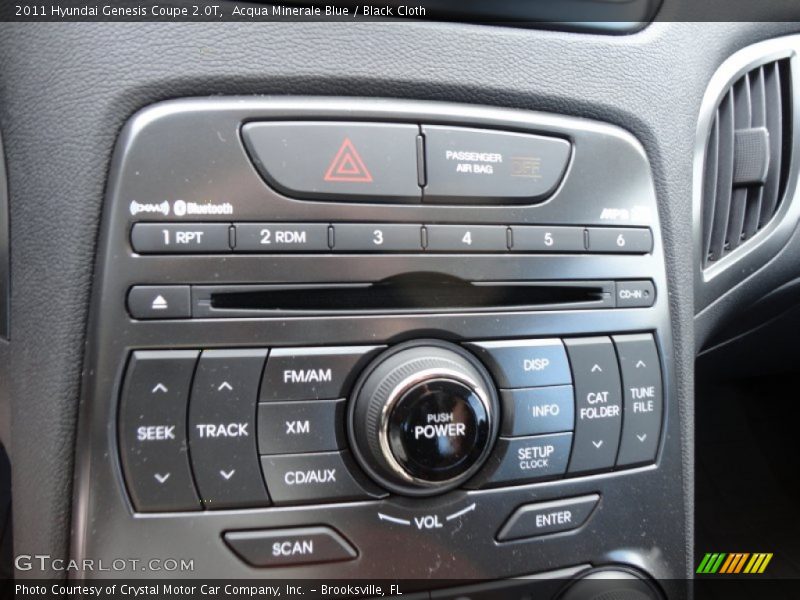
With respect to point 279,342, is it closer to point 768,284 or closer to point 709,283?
point 709,283

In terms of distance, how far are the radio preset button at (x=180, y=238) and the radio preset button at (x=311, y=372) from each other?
0.10 m

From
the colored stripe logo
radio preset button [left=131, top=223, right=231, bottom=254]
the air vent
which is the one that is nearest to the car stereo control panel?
radio preset button [left=131, top=223, right=231, bottom=254]

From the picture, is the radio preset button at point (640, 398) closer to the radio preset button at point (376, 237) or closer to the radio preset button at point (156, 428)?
the radio preset button at point (376, 237)

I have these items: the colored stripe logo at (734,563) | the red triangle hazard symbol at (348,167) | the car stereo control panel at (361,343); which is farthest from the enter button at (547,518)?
the colored stripe logo at (734,563)

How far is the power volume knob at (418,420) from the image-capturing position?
0.56 meters

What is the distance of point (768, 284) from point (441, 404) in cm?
56

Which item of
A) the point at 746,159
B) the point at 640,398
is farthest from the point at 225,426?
the point at 746,159

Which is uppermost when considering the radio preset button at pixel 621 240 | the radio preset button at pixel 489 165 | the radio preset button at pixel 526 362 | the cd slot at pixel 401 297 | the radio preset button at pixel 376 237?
the radio preset button at pixel 489 165

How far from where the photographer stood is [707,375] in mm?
1278

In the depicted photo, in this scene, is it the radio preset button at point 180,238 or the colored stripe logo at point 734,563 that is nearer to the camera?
the radio preset button at point 180,238

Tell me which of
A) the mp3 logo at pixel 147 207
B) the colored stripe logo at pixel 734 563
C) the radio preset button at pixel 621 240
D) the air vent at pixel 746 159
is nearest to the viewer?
the mp3 logo at pixel 147 207

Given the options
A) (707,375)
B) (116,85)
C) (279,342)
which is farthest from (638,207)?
(707,375)

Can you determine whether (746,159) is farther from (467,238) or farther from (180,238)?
(180,238)

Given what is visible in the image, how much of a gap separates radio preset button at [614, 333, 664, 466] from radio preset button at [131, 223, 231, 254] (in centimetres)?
40
